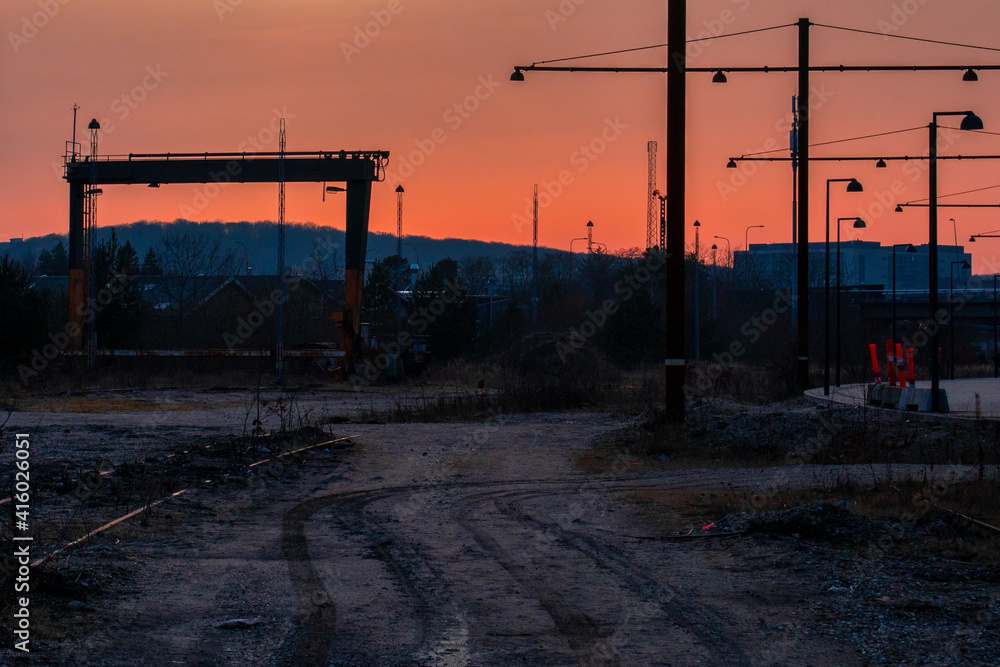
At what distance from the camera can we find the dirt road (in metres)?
6.56

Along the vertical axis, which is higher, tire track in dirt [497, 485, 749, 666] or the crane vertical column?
the crane vertical column

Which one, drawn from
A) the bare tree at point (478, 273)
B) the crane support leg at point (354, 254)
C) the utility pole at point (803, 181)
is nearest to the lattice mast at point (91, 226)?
the crane support leg at point (354, 254)

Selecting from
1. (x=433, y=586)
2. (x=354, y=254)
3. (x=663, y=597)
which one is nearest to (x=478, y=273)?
(x=354, y=254)

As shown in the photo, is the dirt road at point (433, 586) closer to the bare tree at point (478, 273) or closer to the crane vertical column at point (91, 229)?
the crane vertical column at point (91, 229)

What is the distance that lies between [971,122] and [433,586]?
17.0 meters

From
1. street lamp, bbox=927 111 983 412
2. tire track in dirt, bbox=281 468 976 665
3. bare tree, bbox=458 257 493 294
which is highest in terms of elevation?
bare tree, bbox=458 257 493 294

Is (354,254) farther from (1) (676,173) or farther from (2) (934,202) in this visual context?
(2) (934,202)

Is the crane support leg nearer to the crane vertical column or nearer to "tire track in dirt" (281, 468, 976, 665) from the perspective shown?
the crane vertical column

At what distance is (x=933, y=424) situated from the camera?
19.5 meters

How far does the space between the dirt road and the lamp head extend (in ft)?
33.9

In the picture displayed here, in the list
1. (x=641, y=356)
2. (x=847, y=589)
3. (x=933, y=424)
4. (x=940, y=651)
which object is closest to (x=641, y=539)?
(x=847, y=589)

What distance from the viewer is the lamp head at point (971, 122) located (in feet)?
67.0

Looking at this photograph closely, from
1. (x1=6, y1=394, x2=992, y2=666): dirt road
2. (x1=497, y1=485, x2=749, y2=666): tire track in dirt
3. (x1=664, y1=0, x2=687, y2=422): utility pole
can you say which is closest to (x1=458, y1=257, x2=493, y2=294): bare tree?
(x1=664, y1=0, x2=687, y2=422): utility pole

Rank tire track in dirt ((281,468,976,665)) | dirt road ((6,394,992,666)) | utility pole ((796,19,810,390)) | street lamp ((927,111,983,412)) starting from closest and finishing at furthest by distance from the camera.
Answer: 1. dirt road ((6,394,992,666))
2. tire track in dirt ((281,468,976,665))
3. street lamp ((927,111,983,412))
4. utility pole ((796,19,810,390))
